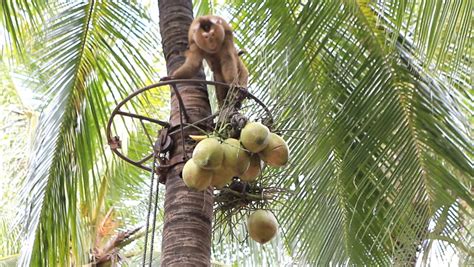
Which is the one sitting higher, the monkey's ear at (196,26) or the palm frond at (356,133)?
the palm frond at (356,133)

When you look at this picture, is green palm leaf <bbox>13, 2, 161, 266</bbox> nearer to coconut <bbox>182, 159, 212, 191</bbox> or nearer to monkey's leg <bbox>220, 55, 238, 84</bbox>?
monkey's leg <bbox>220, 55, 238, 84</bbox>

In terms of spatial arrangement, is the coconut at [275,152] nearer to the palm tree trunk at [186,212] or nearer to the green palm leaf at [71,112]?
the palm tree trunk at [186,212]

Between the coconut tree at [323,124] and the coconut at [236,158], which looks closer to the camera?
the coconut at [236,158]

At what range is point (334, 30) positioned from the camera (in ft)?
14.1

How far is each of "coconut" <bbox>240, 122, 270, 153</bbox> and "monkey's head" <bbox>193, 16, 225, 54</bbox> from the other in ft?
2.65

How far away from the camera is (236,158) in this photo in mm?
2248

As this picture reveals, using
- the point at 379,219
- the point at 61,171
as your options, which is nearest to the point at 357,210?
the point at 379,219

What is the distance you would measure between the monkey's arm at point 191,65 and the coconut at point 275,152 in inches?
31.5

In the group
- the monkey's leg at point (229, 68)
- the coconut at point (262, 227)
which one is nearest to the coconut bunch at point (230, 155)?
the coconut at point (262, 227)

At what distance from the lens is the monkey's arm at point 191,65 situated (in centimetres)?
303

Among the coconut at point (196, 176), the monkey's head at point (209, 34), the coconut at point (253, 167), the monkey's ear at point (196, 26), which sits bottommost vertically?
the coconut at point (196, 176)

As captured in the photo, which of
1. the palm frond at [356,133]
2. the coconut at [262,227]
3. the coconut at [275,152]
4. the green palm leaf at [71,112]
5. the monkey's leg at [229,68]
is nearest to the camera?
the coconut at [275,152]

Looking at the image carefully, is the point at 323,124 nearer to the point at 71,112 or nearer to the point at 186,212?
the point at 71,112

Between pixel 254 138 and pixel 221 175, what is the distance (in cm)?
15
